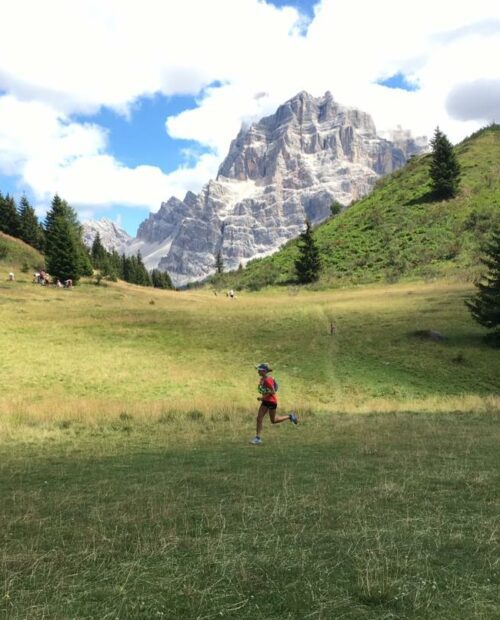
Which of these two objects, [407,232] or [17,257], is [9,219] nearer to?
[17,257]

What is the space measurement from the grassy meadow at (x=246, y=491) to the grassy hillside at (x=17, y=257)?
66.6 metres

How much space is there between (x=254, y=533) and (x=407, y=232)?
287 feet

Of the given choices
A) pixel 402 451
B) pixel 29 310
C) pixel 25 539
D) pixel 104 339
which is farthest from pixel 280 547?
pixel 29 310

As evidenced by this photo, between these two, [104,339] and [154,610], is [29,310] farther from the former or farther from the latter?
[154,610]

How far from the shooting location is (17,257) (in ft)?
335

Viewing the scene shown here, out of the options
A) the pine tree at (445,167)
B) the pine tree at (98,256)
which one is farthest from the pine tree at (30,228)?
the pine tree at (445,167)

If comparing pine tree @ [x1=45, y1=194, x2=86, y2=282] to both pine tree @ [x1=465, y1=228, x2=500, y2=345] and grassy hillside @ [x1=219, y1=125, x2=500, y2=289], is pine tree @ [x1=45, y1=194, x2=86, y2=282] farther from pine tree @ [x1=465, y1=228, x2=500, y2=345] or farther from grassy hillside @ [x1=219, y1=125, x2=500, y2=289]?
pine tree @ [x1=465, y1=228, x2=500, y2=345]

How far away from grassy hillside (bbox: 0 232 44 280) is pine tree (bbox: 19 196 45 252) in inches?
605

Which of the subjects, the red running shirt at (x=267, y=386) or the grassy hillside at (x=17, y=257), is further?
the grassy hillside at (x=17, y=257)

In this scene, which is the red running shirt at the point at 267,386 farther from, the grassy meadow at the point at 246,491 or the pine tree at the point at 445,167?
the pine tree at the point at 445,167

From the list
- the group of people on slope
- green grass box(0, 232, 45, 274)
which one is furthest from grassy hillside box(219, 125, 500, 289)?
green grass box(0, 232, 45, 274)

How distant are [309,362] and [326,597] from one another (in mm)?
32099

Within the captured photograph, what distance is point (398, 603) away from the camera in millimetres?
5297

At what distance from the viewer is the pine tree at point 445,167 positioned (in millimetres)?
92500
